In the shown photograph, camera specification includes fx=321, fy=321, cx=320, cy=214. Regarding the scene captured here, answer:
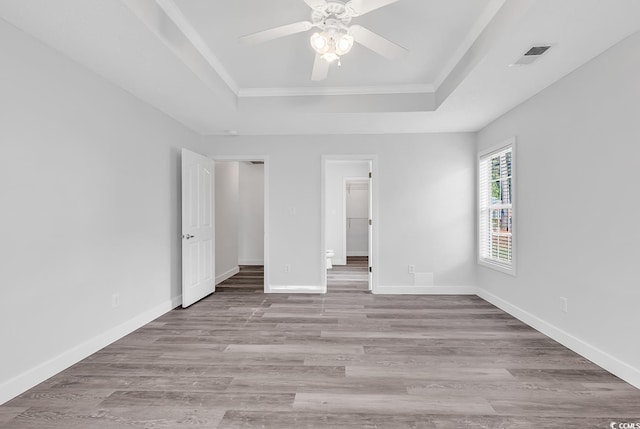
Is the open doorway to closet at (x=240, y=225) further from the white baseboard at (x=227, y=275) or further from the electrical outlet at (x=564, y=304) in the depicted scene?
the electrical outlet at (x=564, y=304)

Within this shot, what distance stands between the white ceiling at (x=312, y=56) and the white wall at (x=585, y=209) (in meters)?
0.21

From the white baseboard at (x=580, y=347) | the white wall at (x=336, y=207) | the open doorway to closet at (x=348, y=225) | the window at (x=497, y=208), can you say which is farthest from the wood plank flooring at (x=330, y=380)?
the white wall at (x=336, y=207)

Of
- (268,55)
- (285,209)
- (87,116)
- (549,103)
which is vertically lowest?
(285,209)

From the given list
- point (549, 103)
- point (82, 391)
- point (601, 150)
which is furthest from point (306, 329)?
point (549, 103)

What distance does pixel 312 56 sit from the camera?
121 inches

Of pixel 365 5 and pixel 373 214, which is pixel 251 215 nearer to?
pixel 373 214

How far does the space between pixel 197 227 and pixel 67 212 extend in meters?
1.87

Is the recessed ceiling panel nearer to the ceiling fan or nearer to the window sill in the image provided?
the ceiling fan

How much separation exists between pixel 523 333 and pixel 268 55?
3.67 m

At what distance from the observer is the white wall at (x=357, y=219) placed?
29.3 ft

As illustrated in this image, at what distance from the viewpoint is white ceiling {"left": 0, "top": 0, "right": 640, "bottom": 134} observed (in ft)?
6.69

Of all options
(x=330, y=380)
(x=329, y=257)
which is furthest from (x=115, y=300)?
(x=329, y=257)

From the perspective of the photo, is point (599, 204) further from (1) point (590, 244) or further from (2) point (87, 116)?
(2) point (87, 116)

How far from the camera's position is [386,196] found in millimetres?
4824
